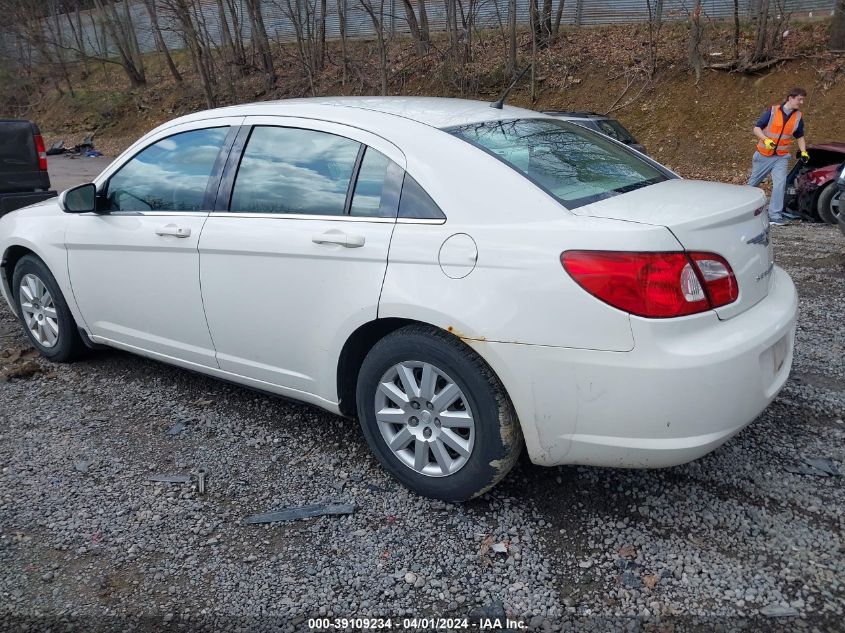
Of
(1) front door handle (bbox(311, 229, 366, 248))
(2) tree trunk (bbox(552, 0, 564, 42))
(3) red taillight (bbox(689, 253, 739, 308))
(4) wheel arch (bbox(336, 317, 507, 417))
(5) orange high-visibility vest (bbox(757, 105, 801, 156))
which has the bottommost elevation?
(5) orange high-visibility vest (bbox(757, 105, 801, 156))

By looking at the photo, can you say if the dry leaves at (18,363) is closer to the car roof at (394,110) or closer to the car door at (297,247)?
the car door at (297,247)

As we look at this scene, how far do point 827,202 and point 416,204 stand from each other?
8.34 metres

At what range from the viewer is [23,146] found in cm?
809

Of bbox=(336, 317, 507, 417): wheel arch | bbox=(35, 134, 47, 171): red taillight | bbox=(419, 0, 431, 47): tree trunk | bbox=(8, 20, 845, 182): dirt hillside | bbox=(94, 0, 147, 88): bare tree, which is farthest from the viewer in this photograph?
bbox=(94, 0, 147, 88): bare tree

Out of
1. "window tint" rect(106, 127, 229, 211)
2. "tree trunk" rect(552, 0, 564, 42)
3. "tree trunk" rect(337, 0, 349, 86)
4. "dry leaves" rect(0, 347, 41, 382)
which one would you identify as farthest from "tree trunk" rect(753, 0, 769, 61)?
"dry leaves" rect(0, 347, 41, 382)

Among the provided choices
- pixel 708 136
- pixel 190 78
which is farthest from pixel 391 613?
pixel 190 78

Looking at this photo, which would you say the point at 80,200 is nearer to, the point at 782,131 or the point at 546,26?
the point at 782,131

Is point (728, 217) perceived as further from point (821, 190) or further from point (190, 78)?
point (190, 78)

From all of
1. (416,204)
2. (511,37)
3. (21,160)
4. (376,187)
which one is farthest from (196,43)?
(416,204)

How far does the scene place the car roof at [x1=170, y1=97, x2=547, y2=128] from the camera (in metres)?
3.28

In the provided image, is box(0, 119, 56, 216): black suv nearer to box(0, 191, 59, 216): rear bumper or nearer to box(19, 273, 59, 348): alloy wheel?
box(0, 191, 59, 216): rear bumper

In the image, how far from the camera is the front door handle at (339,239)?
9.82ft

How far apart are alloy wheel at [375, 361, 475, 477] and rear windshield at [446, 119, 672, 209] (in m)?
0.89

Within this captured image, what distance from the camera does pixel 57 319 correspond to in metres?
4.70
